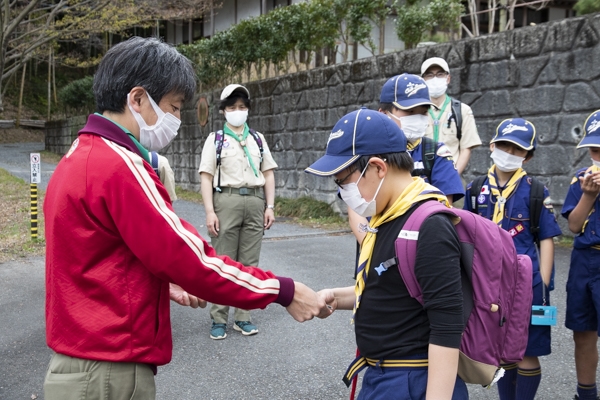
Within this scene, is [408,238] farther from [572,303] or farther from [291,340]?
[291,340]

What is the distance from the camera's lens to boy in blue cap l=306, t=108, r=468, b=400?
192 centimetres

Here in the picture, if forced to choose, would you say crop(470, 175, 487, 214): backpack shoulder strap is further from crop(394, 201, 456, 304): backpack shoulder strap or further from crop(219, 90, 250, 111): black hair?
crop(219, 90, 250, 111): black hair

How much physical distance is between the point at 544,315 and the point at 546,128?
5.24 m

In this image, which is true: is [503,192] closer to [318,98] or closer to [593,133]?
[593,133]

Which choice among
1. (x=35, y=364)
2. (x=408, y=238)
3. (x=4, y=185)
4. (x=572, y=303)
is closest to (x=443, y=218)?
(x=408, y=238)

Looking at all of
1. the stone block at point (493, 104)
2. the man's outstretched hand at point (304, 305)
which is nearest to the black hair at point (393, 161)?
the man's outstretched hand at point (304, 305)

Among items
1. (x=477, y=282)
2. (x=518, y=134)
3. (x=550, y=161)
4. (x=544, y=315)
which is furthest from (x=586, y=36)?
(x=477, y=282)

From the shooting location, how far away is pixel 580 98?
749cm

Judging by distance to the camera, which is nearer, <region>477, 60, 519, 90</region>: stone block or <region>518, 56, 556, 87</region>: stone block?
<region>518, 56, 556, 87</region>: stone block

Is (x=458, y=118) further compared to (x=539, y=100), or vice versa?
(x=539, y=100)

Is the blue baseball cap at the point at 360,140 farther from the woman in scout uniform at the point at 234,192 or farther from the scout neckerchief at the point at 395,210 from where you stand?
the woman in scout uniform at the point at 234,192

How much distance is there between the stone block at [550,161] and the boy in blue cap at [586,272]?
4.22m

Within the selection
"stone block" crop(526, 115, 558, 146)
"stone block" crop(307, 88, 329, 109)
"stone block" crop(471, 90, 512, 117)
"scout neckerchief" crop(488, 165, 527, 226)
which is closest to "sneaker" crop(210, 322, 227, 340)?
"scout neckerchief" crop(488, 165, 527, 226)

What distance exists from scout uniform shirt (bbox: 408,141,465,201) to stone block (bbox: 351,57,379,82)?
23.1 ft
